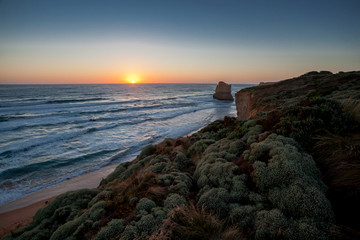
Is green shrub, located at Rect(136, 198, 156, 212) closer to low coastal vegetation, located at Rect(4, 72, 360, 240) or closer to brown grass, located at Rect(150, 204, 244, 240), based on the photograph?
low coastal vegetation, located at Rect(4, 72, 360, 240)

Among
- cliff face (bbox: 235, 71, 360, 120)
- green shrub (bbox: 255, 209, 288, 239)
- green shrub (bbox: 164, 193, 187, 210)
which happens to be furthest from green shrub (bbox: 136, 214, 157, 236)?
cliff face (bbox: 235, 71, 360, 120)

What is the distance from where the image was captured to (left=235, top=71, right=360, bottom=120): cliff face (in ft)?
37.4

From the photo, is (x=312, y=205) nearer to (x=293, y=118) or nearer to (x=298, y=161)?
(x=298, y=161)

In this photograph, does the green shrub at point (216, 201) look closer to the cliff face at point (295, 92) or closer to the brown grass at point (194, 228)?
the brown grass at point (194, 228)

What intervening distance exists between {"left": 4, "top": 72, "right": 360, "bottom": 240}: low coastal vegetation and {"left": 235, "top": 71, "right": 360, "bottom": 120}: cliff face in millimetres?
4928

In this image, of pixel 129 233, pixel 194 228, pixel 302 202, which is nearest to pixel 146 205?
pixel 129 233

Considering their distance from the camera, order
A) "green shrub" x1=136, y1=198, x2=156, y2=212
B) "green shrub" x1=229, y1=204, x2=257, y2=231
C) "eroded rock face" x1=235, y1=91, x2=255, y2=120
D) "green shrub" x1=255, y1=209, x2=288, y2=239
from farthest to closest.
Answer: "eroded rock face" x1=235, y1=91, x2=255, y2=120, "green shrub" x1=136, y1=198, x2=156, y2=212, "green shrub" x1=229, y1=204, x2=257, y2=231, "green shrub" x1=255, y1=209, x2=288, y2=239

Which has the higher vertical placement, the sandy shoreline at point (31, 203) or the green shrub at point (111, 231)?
the green shrub at point (111, 231)

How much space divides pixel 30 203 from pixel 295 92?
20949 mm

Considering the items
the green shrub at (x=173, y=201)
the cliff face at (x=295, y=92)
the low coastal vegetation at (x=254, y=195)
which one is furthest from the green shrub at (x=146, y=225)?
the cliff face at (x=295, y=92)

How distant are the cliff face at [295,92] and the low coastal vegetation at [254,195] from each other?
4928 mm

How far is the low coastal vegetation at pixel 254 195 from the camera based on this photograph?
3119mm

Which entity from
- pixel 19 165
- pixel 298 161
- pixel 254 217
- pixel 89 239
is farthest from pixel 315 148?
pixel 19 165

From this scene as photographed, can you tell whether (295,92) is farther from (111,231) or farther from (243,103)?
(111,231)
